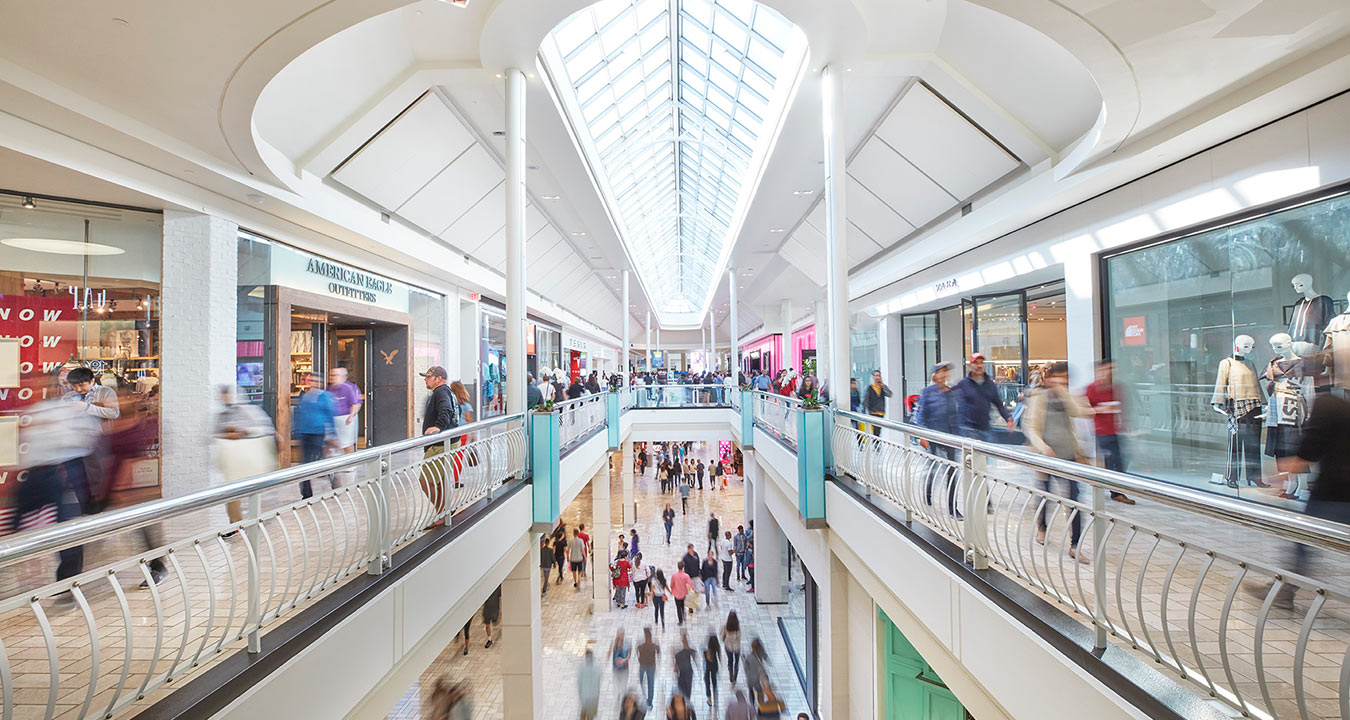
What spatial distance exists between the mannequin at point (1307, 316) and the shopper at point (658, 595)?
1105cm

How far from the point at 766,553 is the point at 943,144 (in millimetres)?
10186

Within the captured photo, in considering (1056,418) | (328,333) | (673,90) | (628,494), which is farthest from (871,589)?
(628,494)

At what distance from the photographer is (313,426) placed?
5.68 m

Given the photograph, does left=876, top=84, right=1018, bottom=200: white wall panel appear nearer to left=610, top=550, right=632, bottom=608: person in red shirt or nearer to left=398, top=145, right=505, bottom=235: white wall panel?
left=398, top=145, right=505, bottom=235: white wall panel

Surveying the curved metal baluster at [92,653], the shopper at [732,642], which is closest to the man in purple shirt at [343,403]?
the curved metal baluster at [92,653]

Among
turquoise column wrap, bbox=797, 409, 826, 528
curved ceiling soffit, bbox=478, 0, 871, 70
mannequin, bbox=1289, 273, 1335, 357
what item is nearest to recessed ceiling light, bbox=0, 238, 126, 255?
curved ceiling soffit, bbox=478, 0, 871, 70

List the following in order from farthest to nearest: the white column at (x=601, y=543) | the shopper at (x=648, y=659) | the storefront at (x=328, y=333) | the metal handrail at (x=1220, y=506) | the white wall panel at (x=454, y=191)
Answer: the white column at (x=601, y=543)
the white wall panel at (x=454, y=191)
the shopper at (x=648, y=659)
the storefront at (x=328, y=333)
the metal handrail at (x=1220, y=506)

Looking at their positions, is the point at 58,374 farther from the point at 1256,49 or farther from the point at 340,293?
the point at 1256,49

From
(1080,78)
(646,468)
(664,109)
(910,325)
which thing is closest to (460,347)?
(664,109)

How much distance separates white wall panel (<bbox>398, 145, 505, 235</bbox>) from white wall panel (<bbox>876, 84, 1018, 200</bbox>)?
7.29 meters

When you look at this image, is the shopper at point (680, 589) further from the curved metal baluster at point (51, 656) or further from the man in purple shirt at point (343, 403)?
the curved metal baluster at point (51, 656)

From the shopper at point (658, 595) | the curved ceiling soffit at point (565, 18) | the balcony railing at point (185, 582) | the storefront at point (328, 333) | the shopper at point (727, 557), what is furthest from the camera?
the shopper at point (727, 557)

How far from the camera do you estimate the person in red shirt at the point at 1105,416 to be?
16.1 ft

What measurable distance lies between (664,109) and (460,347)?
765 centimetres
